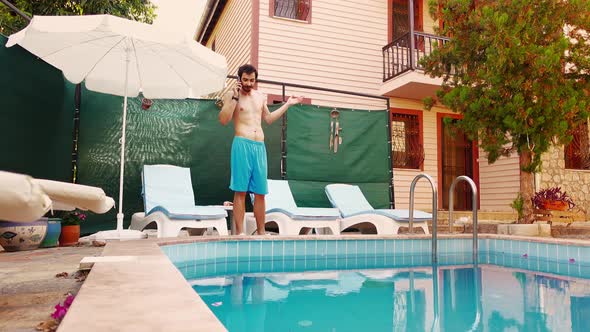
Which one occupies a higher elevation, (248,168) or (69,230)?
(248,168)

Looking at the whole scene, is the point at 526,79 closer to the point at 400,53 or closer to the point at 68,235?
the point at 400,53

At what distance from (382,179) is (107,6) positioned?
6.57 m

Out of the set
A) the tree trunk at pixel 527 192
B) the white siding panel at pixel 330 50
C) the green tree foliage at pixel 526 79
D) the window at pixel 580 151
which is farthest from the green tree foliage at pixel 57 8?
the window at pixel 580 151

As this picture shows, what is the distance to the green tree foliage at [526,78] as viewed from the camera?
6578 mm

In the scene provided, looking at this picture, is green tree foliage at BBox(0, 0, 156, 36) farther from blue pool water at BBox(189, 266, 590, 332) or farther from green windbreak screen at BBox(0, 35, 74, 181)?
blue pool water at BBox(189, 266, 590, 332)

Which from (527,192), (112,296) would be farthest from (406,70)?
(112,296)

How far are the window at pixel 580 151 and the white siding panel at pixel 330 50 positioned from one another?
4.93 metres

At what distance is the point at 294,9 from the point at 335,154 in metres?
4.23

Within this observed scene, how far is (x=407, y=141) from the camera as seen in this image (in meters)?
10.0

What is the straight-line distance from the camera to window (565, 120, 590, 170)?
35.9 ft

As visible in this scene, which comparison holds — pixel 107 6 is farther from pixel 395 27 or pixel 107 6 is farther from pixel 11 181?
pixel 11 181

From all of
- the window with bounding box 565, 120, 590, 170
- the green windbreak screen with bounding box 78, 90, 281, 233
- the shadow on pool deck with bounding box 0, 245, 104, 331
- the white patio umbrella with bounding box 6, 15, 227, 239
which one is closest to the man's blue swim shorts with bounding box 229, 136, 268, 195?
the white patio umbrella with bounding box 6, 15, 227, 239

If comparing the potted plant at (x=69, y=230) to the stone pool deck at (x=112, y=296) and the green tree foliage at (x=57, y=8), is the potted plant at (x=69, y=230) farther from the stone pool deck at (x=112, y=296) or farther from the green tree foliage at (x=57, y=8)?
the green tree foliage at (x=57, y=8)

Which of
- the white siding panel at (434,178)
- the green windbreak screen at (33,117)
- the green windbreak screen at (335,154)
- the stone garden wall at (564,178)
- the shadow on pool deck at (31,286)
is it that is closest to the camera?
the shadow on pool deck at (31,286)
